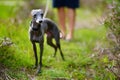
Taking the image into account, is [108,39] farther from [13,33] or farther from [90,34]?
[90,34]

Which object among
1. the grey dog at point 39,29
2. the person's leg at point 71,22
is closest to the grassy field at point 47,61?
the grey dog at point 39,29

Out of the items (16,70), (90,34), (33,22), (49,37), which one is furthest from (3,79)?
(90,34)

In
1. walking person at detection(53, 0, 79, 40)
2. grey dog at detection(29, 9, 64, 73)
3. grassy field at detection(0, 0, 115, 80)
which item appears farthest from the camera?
walking person at detection(53, 0, 79, 40)

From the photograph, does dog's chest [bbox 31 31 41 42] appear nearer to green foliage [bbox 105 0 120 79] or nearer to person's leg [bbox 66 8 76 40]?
green foliage [bbox 105 0 120 79]

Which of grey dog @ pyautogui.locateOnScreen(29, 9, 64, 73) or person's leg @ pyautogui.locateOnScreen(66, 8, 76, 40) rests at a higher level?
grey dog @ pyautogui.locateOnScreen(29, 9, 64, 73)

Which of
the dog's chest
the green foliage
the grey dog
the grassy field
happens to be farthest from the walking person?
the dog's chest

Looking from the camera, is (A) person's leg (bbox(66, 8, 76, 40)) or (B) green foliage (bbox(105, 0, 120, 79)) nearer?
(B) green foliage (bbox(105, 0, 120, 79))

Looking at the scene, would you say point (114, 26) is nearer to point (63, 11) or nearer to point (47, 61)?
point (47, 61)

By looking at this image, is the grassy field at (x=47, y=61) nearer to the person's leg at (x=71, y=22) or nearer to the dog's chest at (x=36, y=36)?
the dog's chest at (x=36, y=36)

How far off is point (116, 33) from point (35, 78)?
133 centimetres

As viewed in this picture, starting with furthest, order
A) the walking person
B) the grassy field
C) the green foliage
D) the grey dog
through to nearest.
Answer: the walking person, the green foliage, the grassy field, the grey dog

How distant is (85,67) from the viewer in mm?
6035

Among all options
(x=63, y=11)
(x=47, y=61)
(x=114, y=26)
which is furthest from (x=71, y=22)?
(x=114, y=26)

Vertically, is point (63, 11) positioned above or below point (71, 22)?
above
